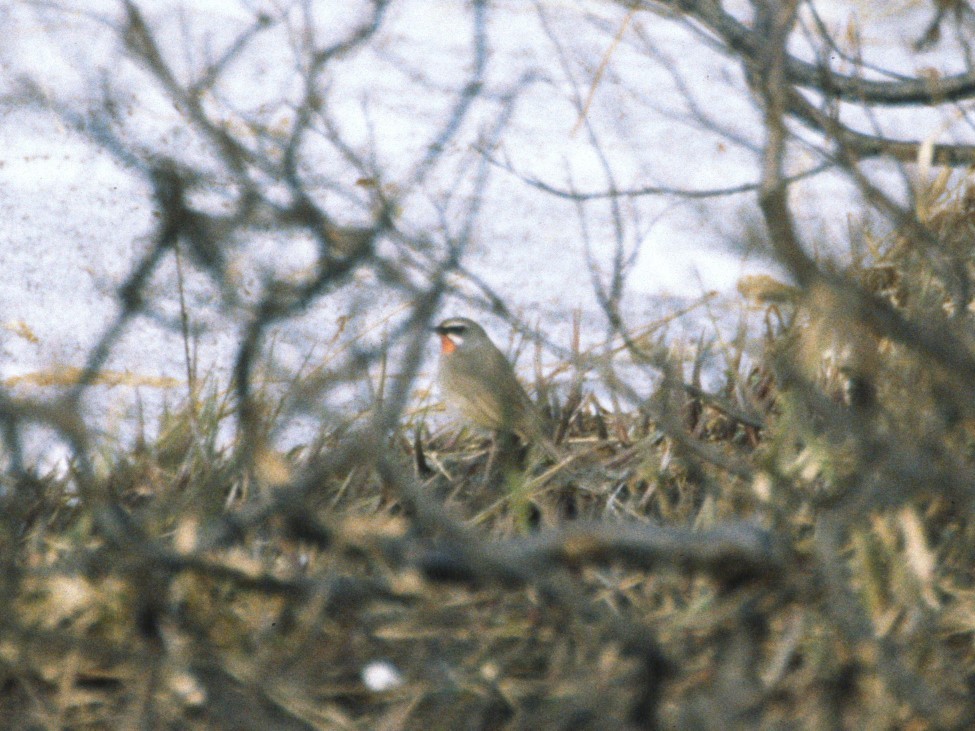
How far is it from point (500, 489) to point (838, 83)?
74.8 inches

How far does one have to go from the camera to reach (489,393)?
8.74 ft

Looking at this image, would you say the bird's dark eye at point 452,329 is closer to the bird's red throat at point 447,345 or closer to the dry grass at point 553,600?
the bird's red throat at point 447,345

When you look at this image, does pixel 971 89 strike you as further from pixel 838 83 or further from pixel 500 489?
pixel 500 489

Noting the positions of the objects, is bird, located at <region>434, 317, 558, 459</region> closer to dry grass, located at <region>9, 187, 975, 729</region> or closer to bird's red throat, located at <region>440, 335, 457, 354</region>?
bird's red throat, located at <region>440, 335, 457, 354</region>

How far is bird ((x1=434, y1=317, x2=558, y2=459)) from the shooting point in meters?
2.79

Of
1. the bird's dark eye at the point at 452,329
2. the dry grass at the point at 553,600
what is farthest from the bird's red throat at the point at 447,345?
the dry grass at the point at 553,600

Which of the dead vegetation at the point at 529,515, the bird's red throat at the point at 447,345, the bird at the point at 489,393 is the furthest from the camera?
the bird's red throat at the point at 447,345

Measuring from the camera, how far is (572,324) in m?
3.61

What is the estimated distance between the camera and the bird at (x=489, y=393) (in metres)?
2.79

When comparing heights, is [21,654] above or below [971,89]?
below

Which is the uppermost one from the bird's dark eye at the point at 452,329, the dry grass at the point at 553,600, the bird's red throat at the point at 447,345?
the bird's dark eye at the point at 452,329

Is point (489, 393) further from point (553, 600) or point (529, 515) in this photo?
point (553, 600)

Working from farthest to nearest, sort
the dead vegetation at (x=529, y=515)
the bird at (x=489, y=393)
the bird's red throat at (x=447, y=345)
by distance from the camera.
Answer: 1. the bird's red throat at (x=447, y=345)
2. the bird at (x=489, y=393)
3. the dead vegetation at (x=529, y=515)

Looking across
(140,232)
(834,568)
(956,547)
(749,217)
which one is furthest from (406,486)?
(140,232)
